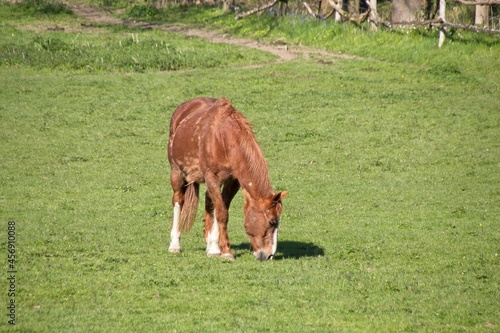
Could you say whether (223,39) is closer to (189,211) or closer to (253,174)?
(189,211)

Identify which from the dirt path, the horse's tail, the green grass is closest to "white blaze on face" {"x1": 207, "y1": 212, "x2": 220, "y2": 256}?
the horse's tail

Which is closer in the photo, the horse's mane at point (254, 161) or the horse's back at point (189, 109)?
the horse's mane at point (254, 161)

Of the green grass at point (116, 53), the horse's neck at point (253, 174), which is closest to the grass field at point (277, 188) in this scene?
the green grass at point (116, 53)

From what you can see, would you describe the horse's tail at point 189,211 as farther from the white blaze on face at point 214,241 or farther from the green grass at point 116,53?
the green grass at point 116,53

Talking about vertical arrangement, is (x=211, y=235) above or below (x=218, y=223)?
below

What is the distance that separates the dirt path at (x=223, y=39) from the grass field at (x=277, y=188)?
86 centimetres

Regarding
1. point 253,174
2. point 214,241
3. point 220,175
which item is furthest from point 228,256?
point 253,174

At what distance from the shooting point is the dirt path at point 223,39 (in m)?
25.0

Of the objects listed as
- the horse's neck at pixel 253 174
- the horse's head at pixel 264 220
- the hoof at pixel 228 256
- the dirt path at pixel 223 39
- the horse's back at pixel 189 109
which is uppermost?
the horse's back at pixel 189 109

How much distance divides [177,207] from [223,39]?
18365 mm

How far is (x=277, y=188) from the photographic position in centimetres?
1446

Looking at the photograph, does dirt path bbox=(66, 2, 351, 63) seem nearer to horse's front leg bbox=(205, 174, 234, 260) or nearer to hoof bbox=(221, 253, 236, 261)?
horse's front leg bbox=(205, 174, 234, 260)

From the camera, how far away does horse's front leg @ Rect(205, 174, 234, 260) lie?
989cm

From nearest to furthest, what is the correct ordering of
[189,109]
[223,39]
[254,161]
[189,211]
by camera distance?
[254,161], [189,211], [189,109], [223,39]
